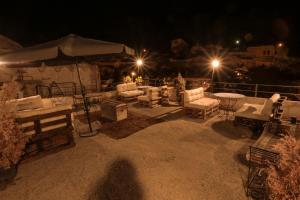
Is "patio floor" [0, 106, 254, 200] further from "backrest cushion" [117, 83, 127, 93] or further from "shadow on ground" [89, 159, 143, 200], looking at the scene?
"backrest cushion" [117, 83, 127, 93]

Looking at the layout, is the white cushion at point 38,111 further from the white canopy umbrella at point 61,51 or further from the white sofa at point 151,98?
the white sofa at point 151,98

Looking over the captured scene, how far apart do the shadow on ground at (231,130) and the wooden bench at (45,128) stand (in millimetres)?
4064

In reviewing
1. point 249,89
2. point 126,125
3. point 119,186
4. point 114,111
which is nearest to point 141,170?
point 119,186

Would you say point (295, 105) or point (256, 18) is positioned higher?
point (256, 18)

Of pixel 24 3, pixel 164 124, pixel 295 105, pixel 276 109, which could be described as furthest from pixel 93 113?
pixel 24 3

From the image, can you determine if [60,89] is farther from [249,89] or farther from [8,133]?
[249,89]

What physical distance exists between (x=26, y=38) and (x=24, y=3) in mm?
4196

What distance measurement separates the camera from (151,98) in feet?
24.6

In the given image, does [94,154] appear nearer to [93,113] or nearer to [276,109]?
[93,113]

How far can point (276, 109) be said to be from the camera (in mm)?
4246

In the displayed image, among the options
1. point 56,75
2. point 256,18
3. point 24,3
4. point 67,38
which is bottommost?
point 56,75

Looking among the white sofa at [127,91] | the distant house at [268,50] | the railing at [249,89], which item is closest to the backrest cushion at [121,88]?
the white sofa at [127,91]

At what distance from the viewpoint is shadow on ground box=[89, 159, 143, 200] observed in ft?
8.39

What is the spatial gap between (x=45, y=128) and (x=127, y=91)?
201 inches
